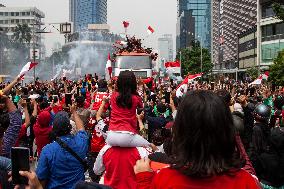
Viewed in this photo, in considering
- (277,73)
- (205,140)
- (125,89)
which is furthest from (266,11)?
(205,140)

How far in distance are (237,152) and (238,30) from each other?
124 metres

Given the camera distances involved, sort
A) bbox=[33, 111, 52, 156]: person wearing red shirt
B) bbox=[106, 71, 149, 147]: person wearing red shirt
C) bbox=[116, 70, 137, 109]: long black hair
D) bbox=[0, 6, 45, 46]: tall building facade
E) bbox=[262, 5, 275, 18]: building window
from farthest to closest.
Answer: bbox=[0, 6, 45, 46]: tall building facade → bbox=[262, 5, 275, 18]: building window → bbox=[33, 111, 52, 156]: person wearing red shirt → bbox=[116, 70, 137, 109]: long black hair → bbox=[106, 71, 149, 147]: person wearing red shirt

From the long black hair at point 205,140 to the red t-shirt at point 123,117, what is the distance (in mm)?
3130

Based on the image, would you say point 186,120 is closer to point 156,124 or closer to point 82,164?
point 82,164

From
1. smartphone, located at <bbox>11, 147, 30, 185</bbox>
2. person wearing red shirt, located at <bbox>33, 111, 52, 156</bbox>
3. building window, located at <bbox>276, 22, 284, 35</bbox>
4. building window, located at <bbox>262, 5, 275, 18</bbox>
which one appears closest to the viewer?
smartphone, located at <bbox>11, 147, 30, 185</bbox>

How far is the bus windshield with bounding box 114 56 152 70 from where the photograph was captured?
91.4 ft

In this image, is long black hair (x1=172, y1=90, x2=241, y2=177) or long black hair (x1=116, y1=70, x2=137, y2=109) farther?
long black hair (x1=116, y1=70, x2=137, y2=109)

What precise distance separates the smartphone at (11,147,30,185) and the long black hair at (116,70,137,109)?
235 centimetres

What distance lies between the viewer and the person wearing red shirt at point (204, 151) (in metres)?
2.69

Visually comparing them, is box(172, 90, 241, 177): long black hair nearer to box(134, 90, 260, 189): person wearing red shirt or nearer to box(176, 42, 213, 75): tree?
box(134, 90, 260, 189): person wearing red shirt

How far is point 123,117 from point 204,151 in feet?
10.8

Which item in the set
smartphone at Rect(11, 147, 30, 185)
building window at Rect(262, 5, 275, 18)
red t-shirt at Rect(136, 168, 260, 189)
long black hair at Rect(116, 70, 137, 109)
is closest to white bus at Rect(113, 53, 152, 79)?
long black hair at Rect(116, 70, 137, 109)

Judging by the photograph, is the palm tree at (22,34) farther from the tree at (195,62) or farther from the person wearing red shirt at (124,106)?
the person wearing red shirt at (124,106)

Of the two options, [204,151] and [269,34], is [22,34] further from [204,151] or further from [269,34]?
[204,151]
